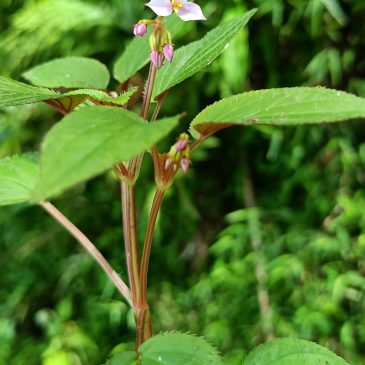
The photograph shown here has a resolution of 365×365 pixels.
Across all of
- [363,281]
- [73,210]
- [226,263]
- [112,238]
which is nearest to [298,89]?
[363,281]

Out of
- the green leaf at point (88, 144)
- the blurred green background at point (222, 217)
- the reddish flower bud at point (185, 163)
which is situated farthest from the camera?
the blurred green background at point (222, 217)

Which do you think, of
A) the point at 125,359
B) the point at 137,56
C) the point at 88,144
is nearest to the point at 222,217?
the point at 137,56

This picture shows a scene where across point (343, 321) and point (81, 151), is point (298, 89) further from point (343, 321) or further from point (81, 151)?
point (343, 321)

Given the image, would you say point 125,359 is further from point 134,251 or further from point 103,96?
point 103,96

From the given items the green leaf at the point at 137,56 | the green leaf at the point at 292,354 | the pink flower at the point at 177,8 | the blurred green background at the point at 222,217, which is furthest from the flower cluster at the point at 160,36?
the blurred green background at the point at 222,217

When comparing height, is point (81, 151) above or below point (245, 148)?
above

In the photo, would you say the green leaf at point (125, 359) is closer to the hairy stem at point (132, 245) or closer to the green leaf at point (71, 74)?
the hairy stem at point (132, 245)
